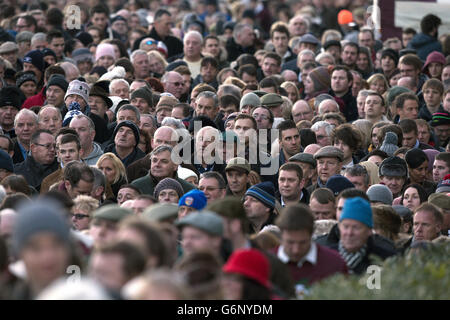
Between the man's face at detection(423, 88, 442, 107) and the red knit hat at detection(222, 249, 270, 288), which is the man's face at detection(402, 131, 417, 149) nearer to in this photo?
the man's face at detection(423, 88, 442, 107)

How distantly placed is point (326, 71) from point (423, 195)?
596 cm

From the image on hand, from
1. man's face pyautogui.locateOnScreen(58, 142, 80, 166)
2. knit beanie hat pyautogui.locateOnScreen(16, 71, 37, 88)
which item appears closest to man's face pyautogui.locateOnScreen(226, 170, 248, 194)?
man's face pyautogui.locateOnScreen(58, 142, 80, 166)

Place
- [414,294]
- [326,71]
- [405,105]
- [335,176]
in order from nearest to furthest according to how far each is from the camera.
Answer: [414,294] → [335,176] → [405,105] → [326,71]

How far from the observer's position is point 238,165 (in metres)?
13.2

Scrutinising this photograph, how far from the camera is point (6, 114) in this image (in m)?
15.8

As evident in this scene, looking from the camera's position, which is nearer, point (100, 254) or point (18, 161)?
point (100, 254)

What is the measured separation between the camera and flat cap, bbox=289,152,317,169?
1397 centimetres

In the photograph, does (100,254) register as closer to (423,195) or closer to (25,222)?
(25,222)

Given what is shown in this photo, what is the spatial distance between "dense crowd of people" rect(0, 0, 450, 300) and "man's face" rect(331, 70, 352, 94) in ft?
0.08

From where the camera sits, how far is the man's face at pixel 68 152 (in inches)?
531

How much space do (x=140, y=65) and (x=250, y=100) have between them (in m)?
3.43

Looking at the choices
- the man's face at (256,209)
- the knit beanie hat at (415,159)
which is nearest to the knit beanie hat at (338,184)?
the man's face at (256,209)

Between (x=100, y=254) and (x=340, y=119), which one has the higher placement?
(x=340, y=119)

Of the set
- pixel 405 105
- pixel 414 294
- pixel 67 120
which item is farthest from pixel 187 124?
pixel 414 294
